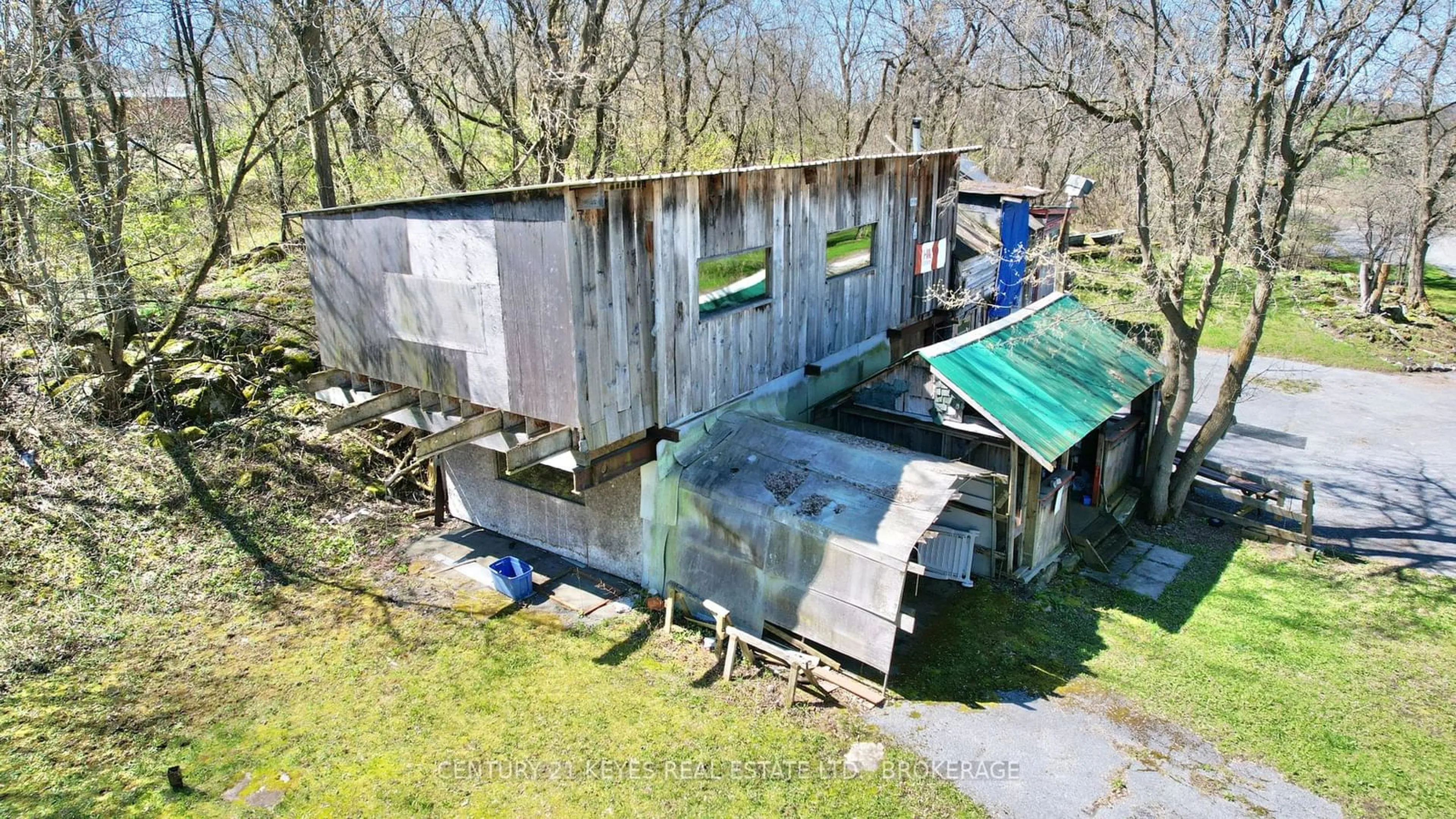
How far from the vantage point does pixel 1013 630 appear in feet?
34.6

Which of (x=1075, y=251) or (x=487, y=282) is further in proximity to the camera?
(x=1075, y=251)

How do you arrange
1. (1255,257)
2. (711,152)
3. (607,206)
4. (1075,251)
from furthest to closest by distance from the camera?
(711,152) → (1075,251) → (1255,257) → (607,206)

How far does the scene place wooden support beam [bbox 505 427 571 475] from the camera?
367 inches

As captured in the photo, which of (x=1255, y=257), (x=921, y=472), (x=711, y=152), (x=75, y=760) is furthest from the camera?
(x=711, y=152)

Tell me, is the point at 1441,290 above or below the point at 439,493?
above

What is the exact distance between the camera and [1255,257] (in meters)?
13.2

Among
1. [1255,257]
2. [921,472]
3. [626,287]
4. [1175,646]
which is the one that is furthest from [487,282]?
[1255,257]

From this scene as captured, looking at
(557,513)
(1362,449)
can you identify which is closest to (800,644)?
(557,513)

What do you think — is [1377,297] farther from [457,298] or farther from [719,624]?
[457,298]

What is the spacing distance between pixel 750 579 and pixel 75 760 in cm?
710

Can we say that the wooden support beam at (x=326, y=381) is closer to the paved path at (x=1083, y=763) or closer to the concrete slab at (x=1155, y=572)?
the paved path at (x=1083, y=763)

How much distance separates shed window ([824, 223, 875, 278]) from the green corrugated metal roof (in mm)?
2105

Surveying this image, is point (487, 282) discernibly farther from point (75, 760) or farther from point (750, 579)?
point (75, 760)

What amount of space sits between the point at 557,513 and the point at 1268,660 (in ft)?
31.1
